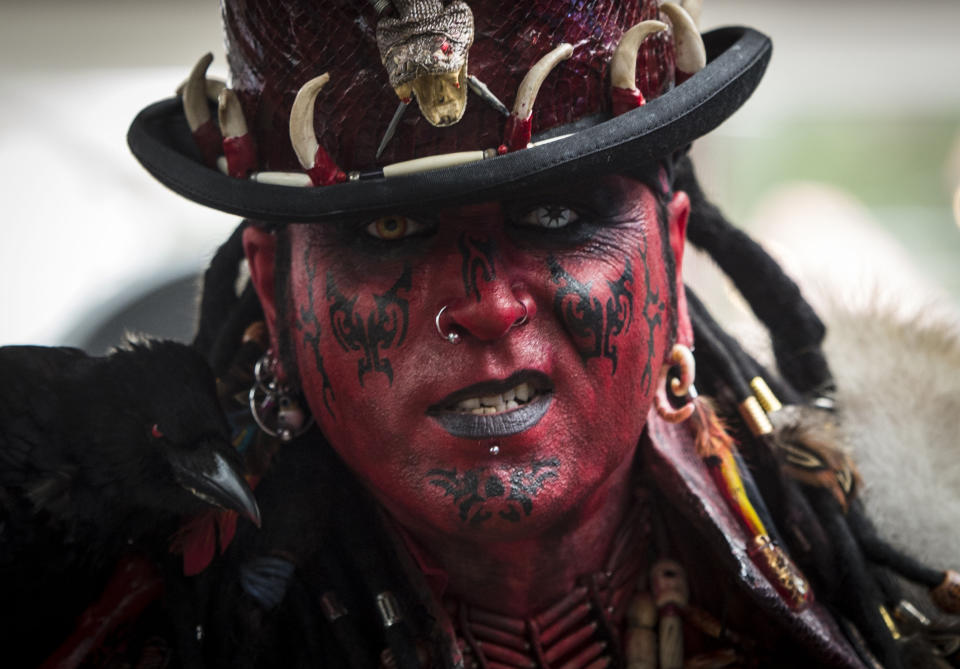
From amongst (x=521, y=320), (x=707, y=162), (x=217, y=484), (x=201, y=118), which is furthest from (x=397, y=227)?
(x=707, y=162)

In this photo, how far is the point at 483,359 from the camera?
5.15ft

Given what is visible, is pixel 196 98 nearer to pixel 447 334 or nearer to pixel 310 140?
pixel 310 140

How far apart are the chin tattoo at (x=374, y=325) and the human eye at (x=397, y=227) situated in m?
0.06

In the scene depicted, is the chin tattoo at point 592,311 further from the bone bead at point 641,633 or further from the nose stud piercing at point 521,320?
the bone bead at point 641,633

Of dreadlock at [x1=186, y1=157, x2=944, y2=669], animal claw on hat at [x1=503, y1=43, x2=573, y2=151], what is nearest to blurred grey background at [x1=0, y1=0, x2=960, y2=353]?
dreadlock at [x1=186, y1=157, x2=944, y2=669]

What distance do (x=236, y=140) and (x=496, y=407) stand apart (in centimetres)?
59

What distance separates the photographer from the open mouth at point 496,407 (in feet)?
5.18

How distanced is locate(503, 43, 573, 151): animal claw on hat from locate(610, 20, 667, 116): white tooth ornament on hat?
90 mm

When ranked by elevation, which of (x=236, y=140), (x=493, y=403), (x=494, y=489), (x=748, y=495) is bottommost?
(x=748, y=495)

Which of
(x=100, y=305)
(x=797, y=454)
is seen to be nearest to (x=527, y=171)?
(x=797, y=454)

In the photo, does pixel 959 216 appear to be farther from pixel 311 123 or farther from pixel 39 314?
pixel 311 123

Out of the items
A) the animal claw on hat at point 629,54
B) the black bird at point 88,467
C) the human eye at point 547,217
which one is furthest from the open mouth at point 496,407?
the animal claw on hat at point 629,54

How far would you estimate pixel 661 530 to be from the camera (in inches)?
77.5

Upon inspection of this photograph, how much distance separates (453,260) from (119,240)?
367 cm
